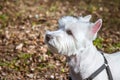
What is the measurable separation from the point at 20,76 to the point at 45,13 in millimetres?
3650

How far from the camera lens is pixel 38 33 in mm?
8711

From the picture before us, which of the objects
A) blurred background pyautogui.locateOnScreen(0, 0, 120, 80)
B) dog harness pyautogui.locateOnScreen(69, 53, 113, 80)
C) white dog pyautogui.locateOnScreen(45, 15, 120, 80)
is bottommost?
blurred background pyautogui.locateOnScreen(0, 0, 120, 80)

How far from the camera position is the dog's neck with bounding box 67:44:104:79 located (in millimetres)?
4602

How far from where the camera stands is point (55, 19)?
985 centimetres

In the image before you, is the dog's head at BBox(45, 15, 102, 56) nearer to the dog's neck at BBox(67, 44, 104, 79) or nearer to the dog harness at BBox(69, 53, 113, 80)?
the dog's neck at BBox(67, 44, 104, 79)

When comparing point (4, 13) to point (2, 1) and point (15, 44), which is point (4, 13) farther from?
point (15, 44)

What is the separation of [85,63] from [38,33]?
4183 mm

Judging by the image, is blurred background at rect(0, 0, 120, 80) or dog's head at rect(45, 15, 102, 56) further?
blurred background at rect(0, 0, 120, 80)

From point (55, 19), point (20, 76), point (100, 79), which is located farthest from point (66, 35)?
point (55, 19)

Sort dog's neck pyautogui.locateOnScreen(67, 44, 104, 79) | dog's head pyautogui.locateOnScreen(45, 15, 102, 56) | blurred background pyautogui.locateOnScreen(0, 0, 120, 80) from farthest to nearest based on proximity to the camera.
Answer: blurred background pyautogui.locateOnScreen(0, 0, 120, 80)
dog's neck pyautogui.locateOnScreen(67, 44, 104, 79)
dog's head pyautogui.locateOnScreen(45, 15, 102, 56)

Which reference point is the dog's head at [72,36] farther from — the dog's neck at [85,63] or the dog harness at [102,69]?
the dog harness at [102,69]

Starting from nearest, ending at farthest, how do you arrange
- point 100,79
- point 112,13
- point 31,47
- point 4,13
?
1. point 100,79
2. point 31,47
3. point 4,13
4. point 112,13

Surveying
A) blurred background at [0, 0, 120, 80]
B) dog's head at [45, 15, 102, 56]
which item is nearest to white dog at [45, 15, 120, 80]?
dog's head at [45, 15, 102, 56]

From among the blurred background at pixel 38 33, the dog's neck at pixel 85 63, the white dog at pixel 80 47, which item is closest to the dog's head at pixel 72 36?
the white dog at pixel 80 47
